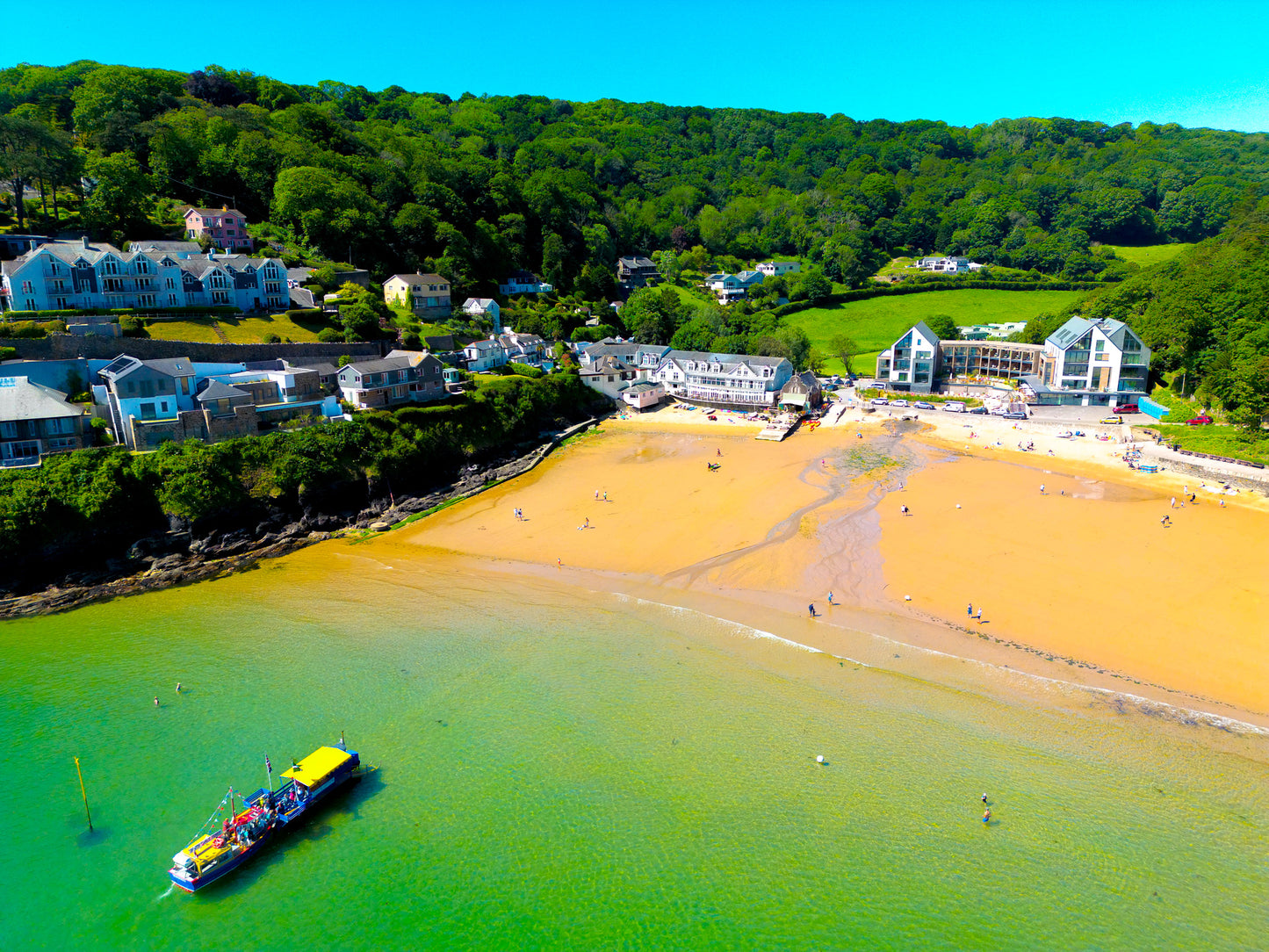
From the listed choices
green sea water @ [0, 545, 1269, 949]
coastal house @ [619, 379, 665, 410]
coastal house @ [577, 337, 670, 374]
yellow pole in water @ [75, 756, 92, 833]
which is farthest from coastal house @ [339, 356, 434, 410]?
yellow pole in water @ [75, 756, 92, 833]

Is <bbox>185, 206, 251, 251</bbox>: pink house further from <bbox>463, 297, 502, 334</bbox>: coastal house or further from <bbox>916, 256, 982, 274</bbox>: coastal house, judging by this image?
<bbox>916, 256, 982, 274</bbox>: coastal house

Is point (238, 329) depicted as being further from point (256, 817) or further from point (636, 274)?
point (636, 274)

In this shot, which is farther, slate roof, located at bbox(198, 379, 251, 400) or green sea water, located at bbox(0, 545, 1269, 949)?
slate roof, located at bbox(198, 379, 251, 400)

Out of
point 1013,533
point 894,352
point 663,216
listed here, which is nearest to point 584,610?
point 1013,533

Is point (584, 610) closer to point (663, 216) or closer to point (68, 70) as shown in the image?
point (68, 70)

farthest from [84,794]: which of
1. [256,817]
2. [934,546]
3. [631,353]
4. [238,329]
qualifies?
[631,353]
